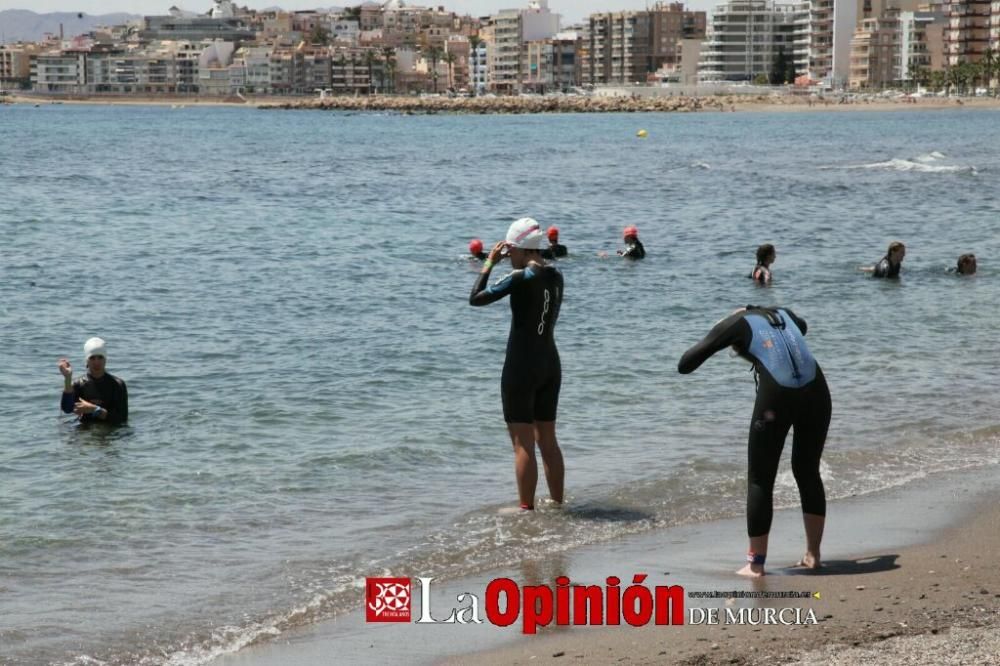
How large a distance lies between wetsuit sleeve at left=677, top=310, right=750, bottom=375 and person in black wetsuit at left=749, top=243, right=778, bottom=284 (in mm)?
14874

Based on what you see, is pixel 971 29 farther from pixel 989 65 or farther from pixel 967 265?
pixel 967 265

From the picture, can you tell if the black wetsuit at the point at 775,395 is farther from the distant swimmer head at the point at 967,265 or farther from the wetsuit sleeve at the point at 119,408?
the distant swimmer head at the point at 967,265

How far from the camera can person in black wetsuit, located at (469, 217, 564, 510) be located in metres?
8.75

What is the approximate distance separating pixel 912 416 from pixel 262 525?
243 inches

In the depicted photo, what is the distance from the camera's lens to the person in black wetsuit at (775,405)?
738cm

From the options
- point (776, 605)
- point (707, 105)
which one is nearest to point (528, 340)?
point (776, 605)

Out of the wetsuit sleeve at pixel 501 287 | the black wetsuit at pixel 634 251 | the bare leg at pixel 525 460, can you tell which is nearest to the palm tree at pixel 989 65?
the black wetsuit at pixel 634 251

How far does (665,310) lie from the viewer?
19.6 meters

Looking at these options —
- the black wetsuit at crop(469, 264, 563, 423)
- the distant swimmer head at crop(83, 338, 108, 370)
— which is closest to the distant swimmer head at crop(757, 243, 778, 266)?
the distant swimmer head at crop(83, 338, 108, 370)

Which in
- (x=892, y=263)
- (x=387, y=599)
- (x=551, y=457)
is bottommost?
(x=387, y=599)

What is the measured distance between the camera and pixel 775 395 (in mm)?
7465

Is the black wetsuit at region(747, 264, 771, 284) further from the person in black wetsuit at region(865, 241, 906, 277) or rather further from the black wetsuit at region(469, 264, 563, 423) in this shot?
the black wetsuit at region(469, 264, 563, 423)

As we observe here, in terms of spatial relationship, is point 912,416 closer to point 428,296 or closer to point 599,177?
point 428,296

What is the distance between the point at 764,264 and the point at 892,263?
1992 millimetres
